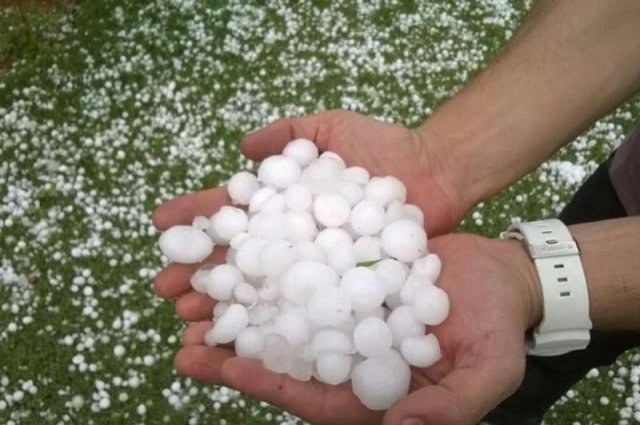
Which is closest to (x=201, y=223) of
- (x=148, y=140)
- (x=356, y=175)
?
(x=356, y=175)

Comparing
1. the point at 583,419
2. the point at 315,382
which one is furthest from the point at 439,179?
the point at 583,419

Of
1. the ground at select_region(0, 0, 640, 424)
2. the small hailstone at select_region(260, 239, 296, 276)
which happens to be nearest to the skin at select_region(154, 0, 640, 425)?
the small hailstone at select_region(260, 239, 296, 276)


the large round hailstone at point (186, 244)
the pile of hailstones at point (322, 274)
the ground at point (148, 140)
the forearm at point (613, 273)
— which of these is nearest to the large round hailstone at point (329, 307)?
the pile of hailstones at point (322, 274)

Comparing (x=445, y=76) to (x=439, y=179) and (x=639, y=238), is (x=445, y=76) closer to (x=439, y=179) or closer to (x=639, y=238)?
(x=439, y=179)

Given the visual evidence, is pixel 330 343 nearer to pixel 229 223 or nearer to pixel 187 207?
pixel 229 223

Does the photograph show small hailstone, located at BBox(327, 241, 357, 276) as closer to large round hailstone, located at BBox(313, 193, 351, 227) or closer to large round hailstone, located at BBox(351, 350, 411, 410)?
large round hailstone, located at BBox(313, 193, 351, 227)
